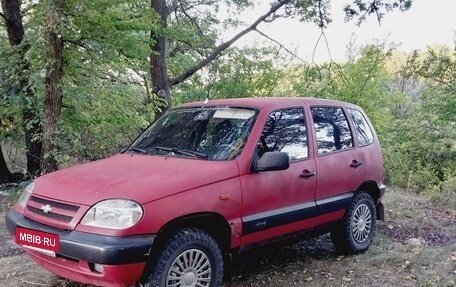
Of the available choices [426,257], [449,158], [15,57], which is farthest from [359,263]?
[449,158]

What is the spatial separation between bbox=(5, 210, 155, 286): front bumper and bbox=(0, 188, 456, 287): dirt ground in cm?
95

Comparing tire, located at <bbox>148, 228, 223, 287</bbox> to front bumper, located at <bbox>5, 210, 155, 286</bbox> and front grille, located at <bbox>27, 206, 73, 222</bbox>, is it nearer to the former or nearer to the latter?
front bumper, located at <bbox>5, 210, 155, 286</bbox>

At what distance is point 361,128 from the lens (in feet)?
18.0

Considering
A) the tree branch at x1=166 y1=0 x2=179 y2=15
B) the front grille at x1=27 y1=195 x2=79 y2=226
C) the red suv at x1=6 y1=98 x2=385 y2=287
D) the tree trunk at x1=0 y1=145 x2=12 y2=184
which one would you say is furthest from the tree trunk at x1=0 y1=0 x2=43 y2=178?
the front grille at x1=27 y1=195 x2=79 y2=226

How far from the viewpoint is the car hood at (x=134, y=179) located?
330 centimetres

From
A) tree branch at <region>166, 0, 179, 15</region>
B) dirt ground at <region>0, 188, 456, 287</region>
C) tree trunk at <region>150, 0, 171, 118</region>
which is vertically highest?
tree branch at <region>166, 0, 179, 15</region>

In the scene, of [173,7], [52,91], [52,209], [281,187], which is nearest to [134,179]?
[52,209]

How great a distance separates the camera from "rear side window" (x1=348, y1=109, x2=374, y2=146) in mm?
5375

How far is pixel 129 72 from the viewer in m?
11.3

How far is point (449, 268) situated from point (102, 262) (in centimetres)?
346

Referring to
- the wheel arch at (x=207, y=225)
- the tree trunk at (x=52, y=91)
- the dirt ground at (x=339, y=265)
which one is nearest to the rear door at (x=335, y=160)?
the dirt ground at (x=339, y=265)

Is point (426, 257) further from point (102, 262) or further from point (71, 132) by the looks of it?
point (71, 132)

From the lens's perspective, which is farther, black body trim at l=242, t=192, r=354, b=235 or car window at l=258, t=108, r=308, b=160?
car window at l=258, t=108, r=308, b=160

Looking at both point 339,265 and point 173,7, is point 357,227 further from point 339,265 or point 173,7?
point 173,7
